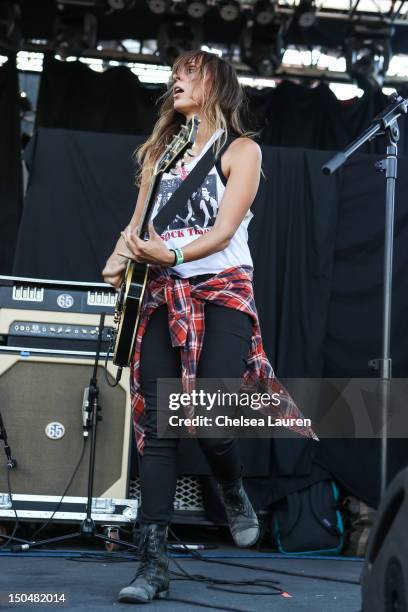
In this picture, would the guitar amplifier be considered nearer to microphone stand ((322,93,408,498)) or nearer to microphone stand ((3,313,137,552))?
microphone stand ((3,313,137,552))

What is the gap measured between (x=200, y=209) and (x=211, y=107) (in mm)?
329

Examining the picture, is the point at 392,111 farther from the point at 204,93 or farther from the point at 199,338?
the point at 199,338

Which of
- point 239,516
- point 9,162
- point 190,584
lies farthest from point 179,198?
point 9,162

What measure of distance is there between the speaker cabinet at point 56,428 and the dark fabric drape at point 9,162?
240 centimetres

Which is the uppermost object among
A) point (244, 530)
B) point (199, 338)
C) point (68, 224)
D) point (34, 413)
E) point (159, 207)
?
point (68, 224)

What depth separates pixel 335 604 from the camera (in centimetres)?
280

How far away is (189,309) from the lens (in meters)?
2.69

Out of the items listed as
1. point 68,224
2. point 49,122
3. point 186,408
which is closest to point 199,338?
point 186,408

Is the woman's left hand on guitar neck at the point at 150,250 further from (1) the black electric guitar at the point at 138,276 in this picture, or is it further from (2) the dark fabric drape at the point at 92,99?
(2) the dark fabric drape at the point at 92,99

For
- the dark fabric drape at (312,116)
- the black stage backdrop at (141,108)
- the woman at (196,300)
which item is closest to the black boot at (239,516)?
the woman at (196,300)

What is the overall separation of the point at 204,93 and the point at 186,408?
3.18 ft

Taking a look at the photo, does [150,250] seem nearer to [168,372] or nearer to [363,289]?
[168,372]

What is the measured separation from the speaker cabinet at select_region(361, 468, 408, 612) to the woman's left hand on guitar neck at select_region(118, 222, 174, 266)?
3.49ft

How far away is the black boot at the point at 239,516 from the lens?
2871mm
